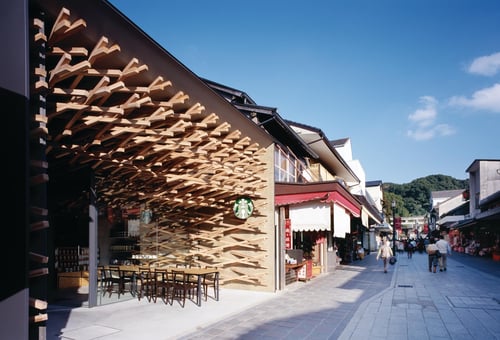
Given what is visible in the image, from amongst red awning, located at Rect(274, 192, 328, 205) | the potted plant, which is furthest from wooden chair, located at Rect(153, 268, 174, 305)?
the potted plant

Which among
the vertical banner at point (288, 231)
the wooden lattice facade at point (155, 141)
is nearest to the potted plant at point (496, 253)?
the vertical banner at point (288, 231)

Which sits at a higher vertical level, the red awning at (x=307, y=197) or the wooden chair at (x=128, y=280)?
the red awning at (x=307, y=197)

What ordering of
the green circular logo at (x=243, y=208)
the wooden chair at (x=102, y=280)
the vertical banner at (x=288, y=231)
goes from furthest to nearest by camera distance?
1. the vertical banner at (x=288, y=231)
2. the green circular logo at (x=243, y=208)
3. the wooden chair at (x=102, y=280)

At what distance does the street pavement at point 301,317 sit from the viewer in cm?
676

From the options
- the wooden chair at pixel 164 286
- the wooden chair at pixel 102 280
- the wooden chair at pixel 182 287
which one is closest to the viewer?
the wooden chair at pixel 182 287

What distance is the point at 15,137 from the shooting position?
3.54 m

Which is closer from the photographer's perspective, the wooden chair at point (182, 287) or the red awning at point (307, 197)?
the wooden chair at point (182, 287)

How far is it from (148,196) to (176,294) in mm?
2927

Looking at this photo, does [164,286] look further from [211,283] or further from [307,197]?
[307,197]

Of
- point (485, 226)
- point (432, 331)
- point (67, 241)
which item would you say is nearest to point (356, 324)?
point (432, 331)

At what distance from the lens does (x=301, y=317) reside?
26.7 ft

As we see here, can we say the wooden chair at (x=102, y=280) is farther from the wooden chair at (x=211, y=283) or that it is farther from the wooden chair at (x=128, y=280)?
the wooden chair at (x=211, y=283)

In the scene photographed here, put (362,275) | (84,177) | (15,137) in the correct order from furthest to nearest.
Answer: (362,275), (84,177), (15,137)

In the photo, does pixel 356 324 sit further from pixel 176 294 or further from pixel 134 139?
pixel 134 139
